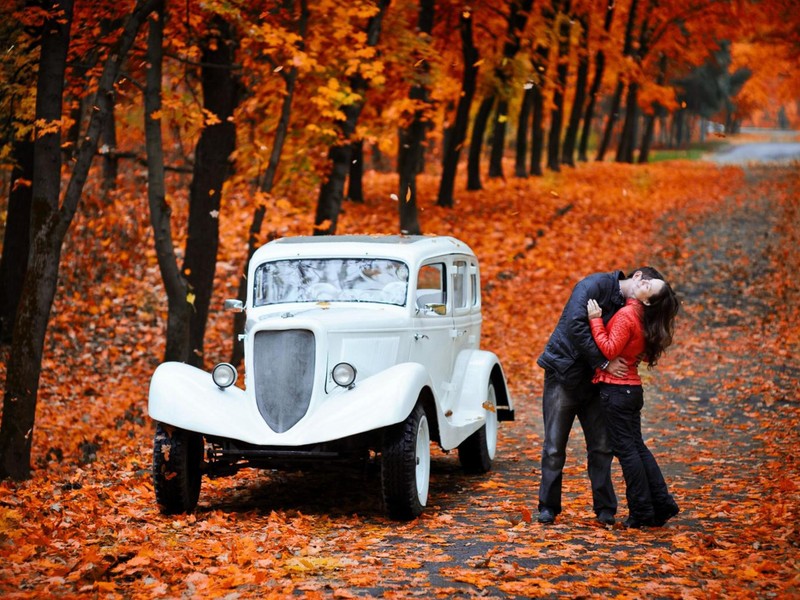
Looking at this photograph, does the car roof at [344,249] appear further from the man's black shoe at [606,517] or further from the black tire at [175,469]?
the man's black shoe at [606,517]

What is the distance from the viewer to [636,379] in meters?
7.53

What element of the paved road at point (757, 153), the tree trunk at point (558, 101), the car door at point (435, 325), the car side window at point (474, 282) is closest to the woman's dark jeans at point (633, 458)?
the car door at point (435, 325)

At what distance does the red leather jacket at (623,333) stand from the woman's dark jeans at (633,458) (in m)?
0.26

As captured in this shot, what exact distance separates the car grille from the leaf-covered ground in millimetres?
787

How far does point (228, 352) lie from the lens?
18547 millimetres

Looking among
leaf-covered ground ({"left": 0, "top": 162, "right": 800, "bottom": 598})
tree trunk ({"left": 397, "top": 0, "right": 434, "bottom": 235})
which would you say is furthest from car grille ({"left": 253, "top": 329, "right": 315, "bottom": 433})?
tree trunk ({"left": 397, "top": 0, "right": 434, "bottom": 235})

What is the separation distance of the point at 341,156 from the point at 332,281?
346 inches

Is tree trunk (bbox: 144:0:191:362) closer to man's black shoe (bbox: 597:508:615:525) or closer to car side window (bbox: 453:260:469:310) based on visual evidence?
car side window (bbox: 453:260:469:310)

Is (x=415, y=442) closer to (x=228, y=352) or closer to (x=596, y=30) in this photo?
(x=228, y=352)

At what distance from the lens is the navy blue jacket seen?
24.2ft

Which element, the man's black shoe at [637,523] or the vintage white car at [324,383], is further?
the vintage white car at [324,383]

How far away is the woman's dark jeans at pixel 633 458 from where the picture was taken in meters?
7.42

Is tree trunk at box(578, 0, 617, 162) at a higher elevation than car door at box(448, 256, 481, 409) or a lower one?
higher

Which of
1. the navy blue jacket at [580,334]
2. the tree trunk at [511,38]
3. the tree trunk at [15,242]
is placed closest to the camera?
the navy blue jacket at [580,334]
